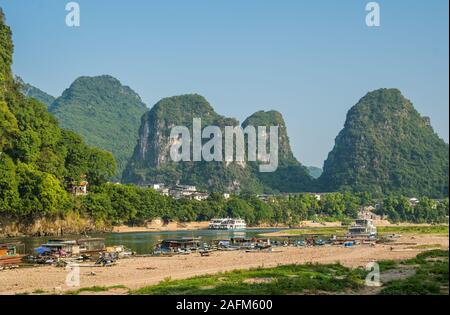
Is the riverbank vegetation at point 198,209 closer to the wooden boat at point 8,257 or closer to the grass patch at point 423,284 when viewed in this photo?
the wooden boat at point 8,257

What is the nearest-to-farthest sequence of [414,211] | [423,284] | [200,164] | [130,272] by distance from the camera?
[423,284] < [130,272] < [414,211] < [200,164]

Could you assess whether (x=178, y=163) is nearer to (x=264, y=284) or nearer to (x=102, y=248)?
(x=102, y=248)

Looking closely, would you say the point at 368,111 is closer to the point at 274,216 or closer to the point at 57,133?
the point at 274,216

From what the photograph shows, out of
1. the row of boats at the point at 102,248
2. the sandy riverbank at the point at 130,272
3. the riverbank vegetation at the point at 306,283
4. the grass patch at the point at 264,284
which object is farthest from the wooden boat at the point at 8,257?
the grass patch at the point at 264,284

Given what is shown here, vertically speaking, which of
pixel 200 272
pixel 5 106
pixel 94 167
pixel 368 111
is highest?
pixel 368 111

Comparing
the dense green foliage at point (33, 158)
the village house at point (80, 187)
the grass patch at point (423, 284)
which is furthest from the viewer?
the village house at point (80, 187)

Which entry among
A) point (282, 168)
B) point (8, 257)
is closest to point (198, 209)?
point (8, 257)
